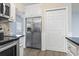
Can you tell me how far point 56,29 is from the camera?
1828 mm

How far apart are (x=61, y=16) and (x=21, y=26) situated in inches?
24.1

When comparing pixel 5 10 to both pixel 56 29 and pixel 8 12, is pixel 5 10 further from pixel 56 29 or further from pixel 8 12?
pixel 56 29

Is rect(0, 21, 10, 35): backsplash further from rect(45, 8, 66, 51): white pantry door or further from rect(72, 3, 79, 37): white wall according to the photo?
rect(72, 3, 79, 37): white wall

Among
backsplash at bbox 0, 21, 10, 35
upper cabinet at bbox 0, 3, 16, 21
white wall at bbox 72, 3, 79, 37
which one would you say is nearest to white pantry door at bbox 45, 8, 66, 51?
white wall at bbox 72, 3, 79, 37

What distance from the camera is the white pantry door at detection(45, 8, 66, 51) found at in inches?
67.9

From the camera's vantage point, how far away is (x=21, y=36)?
1776 mm

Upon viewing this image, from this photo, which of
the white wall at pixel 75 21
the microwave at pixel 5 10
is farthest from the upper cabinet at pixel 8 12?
the white wall at pixel 75 21

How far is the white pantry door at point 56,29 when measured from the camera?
5.66 ft

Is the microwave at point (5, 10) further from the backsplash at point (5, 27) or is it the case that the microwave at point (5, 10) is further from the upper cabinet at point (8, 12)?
the backsplash at point (5, 27)

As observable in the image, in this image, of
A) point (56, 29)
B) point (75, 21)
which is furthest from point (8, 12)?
point (75, 21)

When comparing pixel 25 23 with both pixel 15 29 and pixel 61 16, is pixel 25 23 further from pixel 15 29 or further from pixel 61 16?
pixel 61 16

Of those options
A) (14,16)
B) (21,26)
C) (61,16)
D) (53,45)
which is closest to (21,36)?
(21,26)

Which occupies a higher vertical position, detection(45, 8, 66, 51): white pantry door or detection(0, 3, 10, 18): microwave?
detection(0, 3, 10, 18): microwave

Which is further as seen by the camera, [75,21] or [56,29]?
[56,29]
